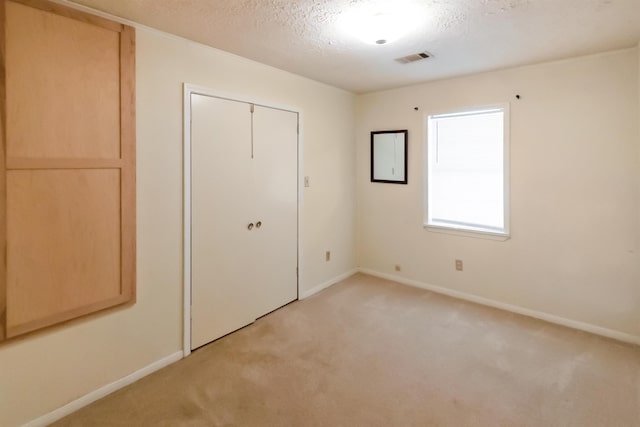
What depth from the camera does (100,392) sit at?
7.27 feet

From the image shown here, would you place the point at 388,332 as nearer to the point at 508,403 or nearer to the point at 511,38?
the point at 508,403

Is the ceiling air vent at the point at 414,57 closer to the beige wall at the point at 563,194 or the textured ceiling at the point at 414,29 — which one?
the textured ceiling at the point at 414,29

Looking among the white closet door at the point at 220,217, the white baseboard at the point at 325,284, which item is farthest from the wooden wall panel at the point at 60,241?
the white baseboard at the point at 325,284

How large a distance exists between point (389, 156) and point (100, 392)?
3.56 meters

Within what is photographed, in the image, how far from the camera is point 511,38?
8.38ft

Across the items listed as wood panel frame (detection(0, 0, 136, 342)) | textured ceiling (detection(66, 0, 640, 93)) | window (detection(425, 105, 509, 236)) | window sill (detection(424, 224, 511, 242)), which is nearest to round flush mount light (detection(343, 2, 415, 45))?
textured ceiling (detection(66, 0, 640, 93))

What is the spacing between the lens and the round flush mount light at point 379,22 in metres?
2.08

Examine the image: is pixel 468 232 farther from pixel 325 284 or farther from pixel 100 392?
pixel 100 392

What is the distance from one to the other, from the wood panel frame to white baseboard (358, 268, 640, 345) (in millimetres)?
3027

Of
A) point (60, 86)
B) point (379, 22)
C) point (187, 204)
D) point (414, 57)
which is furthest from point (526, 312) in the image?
point (60, 86)

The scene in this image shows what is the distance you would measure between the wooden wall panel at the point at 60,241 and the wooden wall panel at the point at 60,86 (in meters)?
0.16

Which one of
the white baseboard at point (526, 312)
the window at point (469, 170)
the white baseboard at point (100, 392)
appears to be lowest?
the white baseboard at point (100, 392)

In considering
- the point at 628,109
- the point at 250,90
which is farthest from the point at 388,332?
the point at 628,109

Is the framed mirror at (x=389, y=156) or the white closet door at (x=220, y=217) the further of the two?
the framed mirror at (x=389, y=156)
